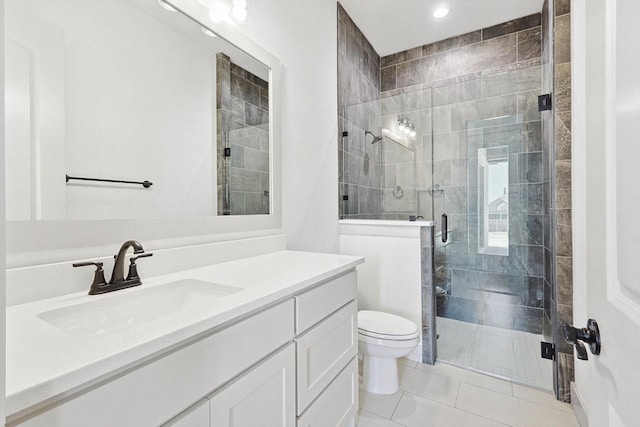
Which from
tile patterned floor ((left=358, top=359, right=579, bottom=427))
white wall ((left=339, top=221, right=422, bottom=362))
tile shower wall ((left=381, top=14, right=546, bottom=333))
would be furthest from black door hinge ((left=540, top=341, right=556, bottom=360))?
white wall ((left=339, top=221, right=422, bottom=362))

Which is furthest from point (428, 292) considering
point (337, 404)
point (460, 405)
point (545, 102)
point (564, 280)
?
A: point (545, 102)

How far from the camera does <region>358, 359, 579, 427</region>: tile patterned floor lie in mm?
1615

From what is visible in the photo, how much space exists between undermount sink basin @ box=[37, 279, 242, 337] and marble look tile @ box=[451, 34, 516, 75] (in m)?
3.27

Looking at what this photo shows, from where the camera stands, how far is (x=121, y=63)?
3.70 feet

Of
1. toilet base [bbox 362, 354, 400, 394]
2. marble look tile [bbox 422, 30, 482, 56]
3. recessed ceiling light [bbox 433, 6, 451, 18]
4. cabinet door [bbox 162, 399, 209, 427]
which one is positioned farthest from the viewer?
marble look tile [bbox 422, 30, 482, 56]

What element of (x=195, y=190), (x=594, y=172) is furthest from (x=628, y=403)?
(x=195, y=190)

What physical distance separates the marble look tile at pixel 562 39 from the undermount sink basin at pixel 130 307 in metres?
2.26

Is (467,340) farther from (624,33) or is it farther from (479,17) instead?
(479,17)

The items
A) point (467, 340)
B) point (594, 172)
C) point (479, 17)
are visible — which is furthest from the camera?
point (479, 17)

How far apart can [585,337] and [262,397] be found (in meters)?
0.81

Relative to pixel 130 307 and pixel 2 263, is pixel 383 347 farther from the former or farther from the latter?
pixel 2 263

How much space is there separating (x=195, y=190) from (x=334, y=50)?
1870 millimetres

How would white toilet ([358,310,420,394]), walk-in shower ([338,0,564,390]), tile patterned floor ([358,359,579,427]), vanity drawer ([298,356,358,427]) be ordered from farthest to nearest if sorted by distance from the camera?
walk-in shower ([338,0,564,390]) < white toilet ([358,310,420,394]) < tile patterned floor ([358,359,579,427]) < vanity drawer ([298,356,358,427])

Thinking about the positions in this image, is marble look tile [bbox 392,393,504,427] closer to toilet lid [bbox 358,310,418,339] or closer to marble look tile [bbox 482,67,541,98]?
toilet lid [bbox 358,310,418,339]
